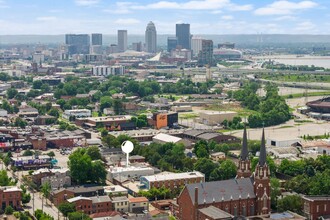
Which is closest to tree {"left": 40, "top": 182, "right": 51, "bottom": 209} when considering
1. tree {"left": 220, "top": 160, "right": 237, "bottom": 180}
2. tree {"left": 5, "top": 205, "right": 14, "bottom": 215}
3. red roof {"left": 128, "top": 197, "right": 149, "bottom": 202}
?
tree {"left": 5, "top": 205, "right": 14, "bottom": 215}

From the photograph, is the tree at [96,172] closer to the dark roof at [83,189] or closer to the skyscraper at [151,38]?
the dark roof at [83,189]

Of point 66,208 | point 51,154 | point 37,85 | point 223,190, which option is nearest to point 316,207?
point 223,190

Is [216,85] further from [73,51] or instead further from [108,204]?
[73,51]

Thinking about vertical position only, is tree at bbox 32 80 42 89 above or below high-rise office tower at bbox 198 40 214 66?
below

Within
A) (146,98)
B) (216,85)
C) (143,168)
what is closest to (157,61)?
(216,85)

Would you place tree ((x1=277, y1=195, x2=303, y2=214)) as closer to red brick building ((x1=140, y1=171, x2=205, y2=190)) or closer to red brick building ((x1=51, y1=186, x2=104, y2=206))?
red brick building ((x1=140, y1=171, x2=205, y2=190))

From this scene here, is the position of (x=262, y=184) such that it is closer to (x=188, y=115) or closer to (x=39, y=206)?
(x=39, y=206)

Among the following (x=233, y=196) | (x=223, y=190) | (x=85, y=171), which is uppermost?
(x=223, y=190)
